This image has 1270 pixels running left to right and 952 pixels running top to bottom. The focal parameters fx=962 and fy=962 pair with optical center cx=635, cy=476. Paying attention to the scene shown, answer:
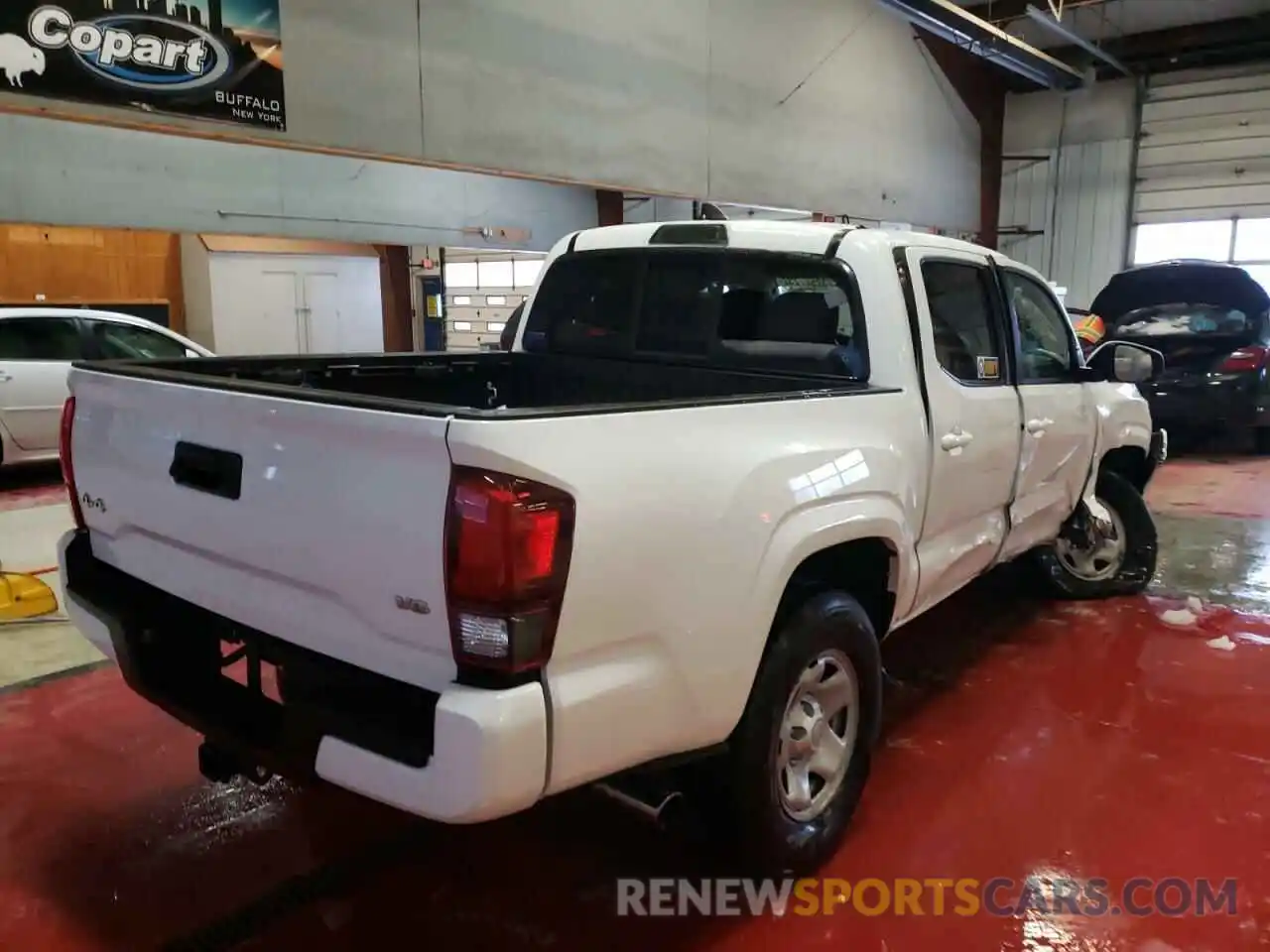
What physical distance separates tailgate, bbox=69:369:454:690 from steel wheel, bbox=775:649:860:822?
1064mm

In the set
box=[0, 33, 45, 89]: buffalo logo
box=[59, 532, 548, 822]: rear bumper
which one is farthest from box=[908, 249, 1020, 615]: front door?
box=[0, 33, 45, 89]: buffalo logo

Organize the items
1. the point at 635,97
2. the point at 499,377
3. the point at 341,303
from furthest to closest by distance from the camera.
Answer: the point at 341,303, the point at 635,97, the point at 499,377

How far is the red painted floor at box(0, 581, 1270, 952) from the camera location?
7.66 feet

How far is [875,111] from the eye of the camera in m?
11.6

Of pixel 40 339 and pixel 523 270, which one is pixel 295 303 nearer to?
pixel 523 270

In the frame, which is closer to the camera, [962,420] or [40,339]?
[962,420]

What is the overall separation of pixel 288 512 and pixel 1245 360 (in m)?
9.31

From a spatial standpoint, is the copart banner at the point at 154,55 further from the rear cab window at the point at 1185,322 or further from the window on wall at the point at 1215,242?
the window on wall at the point at 1215,242

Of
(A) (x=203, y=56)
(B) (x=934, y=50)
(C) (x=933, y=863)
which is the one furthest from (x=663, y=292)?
(B) (x=934, y=50)

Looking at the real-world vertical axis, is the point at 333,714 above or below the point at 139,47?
below

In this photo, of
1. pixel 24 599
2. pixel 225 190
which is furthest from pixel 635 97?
pixel 24 599

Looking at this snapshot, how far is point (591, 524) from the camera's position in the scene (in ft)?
5.67

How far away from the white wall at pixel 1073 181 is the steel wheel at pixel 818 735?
44.6 feet

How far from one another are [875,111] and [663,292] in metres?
9.52
